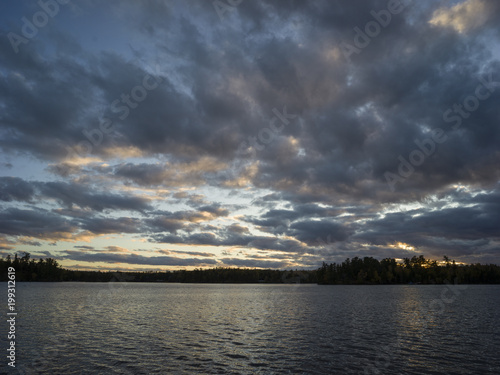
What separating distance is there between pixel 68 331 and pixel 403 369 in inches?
2172

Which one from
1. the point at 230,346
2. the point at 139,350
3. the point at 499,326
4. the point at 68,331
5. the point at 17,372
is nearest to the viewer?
the point at 17,372

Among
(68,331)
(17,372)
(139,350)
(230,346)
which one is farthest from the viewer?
(68,331)

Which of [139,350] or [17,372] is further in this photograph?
[139,350]

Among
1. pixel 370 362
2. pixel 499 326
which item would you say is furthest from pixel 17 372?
pixel 499 326

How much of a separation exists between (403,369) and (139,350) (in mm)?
33619

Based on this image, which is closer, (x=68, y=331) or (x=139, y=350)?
→ (x=139, y=350)

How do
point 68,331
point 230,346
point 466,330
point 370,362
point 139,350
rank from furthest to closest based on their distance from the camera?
point 466,330 < point 68,331 < point 230,346 < point 139,350 < point 370,362

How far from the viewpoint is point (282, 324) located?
72125 mm

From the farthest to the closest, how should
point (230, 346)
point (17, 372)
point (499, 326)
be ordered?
point (499, 326), point (230, 346), point (17, 372)

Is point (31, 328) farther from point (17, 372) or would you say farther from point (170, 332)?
point (17, 372)

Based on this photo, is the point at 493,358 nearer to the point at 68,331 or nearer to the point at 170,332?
the point at 170,332

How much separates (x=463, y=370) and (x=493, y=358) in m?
8.88

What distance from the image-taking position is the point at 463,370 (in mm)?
37688

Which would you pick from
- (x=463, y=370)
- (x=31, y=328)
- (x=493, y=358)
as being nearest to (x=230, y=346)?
(x=463, y=370)
